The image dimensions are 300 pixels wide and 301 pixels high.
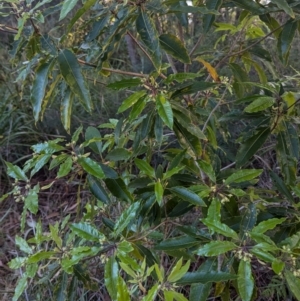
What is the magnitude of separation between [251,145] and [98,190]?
1.50ft

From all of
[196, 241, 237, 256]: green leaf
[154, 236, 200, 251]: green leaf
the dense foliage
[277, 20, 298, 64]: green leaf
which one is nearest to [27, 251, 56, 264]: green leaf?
the dense foliage

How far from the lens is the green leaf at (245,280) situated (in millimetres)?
953

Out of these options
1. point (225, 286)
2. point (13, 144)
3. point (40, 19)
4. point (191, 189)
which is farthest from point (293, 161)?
point (13, 144)

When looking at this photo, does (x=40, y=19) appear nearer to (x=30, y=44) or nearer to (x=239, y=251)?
(x=30, y=44)

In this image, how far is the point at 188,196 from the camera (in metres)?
1.11

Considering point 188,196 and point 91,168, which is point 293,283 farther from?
point 91,168

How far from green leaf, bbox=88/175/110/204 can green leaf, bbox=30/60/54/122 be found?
9.6 inches

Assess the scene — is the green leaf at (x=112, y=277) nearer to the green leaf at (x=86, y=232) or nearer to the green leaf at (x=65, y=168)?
the green leaf at (x=86, y=232)

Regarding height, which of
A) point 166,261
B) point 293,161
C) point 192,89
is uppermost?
point 192,89

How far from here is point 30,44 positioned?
3.73ft

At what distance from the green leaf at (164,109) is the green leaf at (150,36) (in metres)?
0.07

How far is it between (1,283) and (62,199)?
2.28 ft

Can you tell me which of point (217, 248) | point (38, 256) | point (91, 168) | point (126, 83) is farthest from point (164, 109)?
point (38, 256)

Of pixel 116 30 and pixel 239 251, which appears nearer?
pixel 239 251
